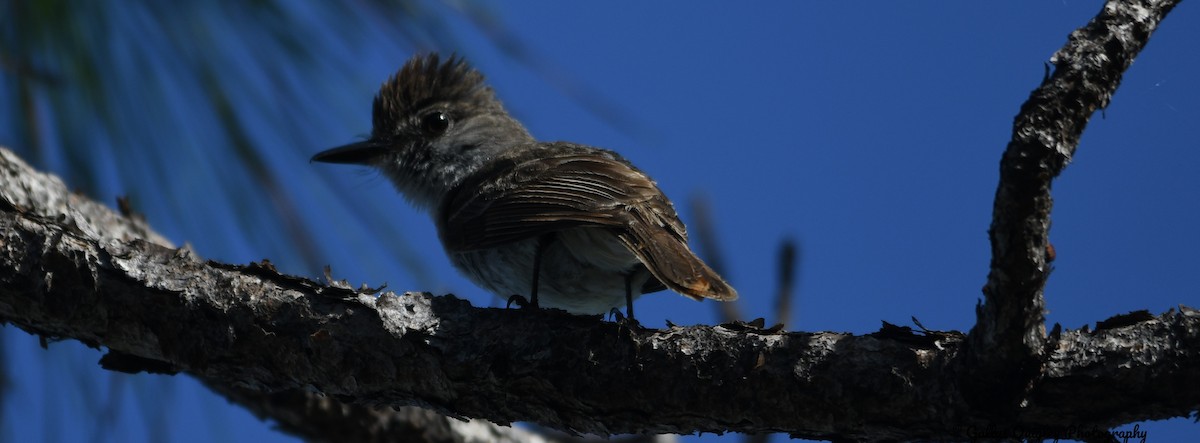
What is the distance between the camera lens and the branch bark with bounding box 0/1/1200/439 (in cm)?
237

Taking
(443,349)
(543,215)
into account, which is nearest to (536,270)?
(543,215)

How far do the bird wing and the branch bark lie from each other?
312 millimetres

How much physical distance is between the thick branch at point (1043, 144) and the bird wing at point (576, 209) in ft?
3.04

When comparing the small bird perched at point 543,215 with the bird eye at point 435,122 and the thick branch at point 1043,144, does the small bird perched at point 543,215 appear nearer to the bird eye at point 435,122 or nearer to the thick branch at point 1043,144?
the bird eye at point 435,122

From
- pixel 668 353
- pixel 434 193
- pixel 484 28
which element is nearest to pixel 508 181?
pixel 484 28

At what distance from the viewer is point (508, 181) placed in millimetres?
3688

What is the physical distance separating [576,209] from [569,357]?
25.3 inches

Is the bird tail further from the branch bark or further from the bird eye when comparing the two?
the bird eye

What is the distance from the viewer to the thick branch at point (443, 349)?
2.61 m

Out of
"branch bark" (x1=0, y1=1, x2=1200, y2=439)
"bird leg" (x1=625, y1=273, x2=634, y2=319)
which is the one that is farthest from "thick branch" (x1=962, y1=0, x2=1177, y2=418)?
"bird leg" (x1=625, y1=273, x2=634, y2=319)

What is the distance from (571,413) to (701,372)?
1.14ft

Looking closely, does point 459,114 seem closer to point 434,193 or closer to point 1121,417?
point 434,193

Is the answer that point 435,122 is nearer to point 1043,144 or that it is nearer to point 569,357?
point 569,357

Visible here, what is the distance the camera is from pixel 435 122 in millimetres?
4754
